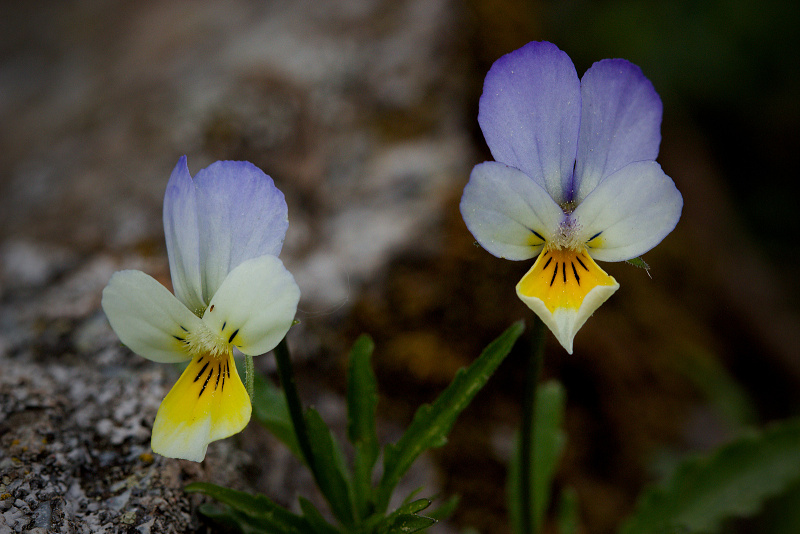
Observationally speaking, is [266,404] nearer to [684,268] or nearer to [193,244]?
[193,244]

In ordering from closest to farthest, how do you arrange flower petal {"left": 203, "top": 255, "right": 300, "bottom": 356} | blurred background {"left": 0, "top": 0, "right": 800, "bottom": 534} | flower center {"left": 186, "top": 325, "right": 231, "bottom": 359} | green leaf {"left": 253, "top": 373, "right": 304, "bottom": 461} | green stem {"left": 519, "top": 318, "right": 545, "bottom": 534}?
flower petal {"left": 203, "top": 255, "right": 300, "bottom": 356} < flower center {"left": 186, "top": 325, "right": 231, "bottom": 359} < green stem {"left": 519, "top": 318, "right": 545, "bottom": 534} < green leaf {"left": 253, "top": 373, "right": 304, "bottom": 461} < blurred background {"left": 0, "top": 0, "right": 800, "bottom": 534}

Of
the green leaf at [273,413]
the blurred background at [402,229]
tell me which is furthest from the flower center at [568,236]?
the blurred background at [402,229]

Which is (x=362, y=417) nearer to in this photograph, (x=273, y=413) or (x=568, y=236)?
(x=273, y=413)

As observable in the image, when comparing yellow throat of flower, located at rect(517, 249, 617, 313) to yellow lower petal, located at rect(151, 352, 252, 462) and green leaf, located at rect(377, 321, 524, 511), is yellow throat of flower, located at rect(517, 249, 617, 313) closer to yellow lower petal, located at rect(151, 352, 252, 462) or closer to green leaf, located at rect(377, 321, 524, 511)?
green leaf, located at rect(377, 321, 524, 511)

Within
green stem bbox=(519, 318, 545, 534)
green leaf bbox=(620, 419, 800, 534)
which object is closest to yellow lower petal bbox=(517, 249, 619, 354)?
green stem bbox=(519, 318, 545, 534)

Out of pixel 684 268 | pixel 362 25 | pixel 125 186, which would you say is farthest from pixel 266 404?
pixel 684 268
